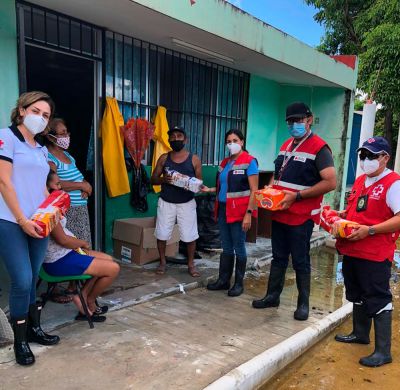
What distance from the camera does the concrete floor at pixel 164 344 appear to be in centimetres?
272

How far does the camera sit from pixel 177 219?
496 centimetres

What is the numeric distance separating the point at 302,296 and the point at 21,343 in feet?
8.14

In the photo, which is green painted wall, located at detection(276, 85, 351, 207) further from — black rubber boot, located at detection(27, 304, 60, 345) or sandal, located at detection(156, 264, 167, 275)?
black rubber boot, located at detection(27, 304, 60, 345)

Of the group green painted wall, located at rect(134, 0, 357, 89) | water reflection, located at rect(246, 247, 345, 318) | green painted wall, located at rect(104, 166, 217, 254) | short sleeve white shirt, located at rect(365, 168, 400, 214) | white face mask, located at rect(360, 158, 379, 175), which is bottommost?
water reflection, located at rect(246, 247, 345, 318)

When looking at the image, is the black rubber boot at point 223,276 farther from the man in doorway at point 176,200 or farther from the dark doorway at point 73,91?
the dark doorway at point 73,91

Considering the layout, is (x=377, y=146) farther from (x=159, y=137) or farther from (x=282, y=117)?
(x=282, y=117)

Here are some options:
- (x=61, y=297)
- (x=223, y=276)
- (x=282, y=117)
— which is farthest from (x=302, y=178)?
(x=282, y=117)

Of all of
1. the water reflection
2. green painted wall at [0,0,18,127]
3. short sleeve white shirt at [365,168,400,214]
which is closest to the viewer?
short sleeve white shirt at [365,168,400,214]

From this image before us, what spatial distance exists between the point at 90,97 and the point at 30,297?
2.84 meters

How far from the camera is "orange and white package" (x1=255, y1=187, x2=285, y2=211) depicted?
361 cm

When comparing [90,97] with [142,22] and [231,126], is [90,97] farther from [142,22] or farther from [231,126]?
[231,126]

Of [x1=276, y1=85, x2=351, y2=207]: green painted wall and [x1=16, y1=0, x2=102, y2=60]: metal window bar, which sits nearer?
[x1=16, y1=0, x2=102, y2=60]: metal window bar

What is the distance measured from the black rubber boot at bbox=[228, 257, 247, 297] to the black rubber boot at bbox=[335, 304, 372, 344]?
1.20 metres

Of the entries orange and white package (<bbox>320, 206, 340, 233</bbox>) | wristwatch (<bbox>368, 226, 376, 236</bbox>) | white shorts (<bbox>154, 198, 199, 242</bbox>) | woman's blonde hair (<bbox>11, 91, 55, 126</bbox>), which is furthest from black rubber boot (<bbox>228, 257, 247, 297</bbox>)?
Answer: woman's blonde hair (<bbox>11, 91, 55, 126</bbox>)
